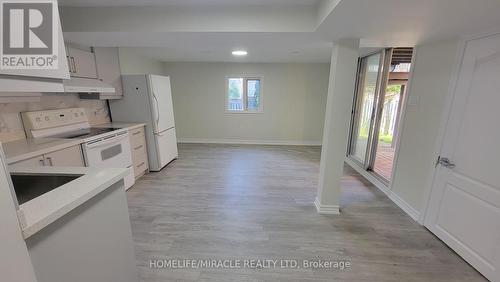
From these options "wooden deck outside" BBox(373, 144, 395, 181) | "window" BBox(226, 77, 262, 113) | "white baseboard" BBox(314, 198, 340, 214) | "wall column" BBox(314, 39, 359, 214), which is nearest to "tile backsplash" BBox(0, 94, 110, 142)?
"window" BBox(226, 77, 262, 113)

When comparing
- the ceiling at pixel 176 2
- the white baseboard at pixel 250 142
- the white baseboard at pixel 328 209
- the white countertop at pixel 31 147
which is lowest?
the white baseboard at pixel 328 209

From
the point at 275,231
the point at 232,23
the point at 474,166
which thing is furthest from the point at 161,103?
the point at 474,166

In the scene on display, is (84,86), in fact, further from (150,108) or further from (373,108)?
(373,108)

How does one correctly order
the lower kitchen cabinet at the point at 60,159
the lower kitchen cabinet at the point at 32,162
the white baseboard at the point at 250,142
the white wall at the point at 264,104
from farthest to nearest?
the white baseboard at the point at 250,142 < the white wall at the point at 264,104 < the lower kitchen cabinet at the point at 60,159 < the lower kitchen cabinet at the point at 32,162

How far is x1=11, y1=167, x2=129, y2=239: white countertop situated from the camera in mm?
774

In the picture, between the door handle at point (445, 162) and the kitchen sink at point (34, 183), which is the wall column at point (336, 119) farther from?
the kitchen sink at point (34, 183)

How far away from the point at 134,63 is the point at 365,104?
4.89 meters

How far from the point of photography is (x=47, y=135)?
8.65 ft

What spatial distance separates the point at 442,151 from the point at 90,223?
3.13m

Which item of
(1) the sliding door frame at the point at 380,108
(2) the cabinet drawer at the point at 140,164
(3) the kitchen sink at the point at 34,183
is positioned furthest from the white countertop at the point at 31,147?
(1) the sliding door frame at the point at 380,108

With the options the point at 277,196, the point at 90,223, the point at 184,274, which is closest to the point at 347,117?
the point at 277,196

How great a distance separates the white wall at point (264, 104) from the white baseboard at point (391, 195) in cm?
216

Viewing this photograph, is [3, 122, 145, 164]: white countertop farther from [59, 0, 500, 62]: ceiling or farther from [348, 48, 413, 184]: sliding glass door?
[348, 48, 413, 184]: sliding glass door

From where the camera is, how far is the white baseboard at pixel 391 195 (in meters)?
2.58
